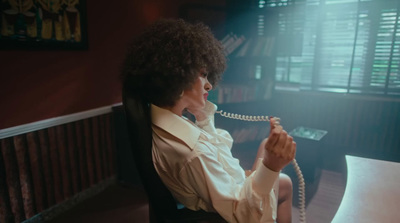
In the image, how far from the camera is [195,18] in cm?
304

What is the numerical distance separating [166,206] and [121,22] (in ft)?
6.12

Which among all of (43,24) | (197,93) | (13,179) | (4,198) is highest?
(43,24)

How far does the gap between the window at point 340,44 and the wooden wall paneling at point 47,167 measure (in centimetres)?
259

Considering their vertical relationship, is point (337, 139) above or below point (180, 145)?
below

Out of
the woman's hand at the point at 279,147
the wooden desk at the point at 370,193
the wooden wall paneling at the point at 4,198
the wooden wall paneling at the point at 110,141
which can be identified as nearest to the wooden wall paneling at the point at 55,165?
the wooden wall paneling at the point at 4,198

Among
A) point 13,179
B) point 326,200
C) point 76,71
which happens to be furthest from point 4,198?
point 326,200

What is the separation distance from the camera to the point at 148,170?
88 cm

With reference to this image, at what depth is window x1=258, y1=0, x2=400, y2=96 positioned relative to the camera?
297cm

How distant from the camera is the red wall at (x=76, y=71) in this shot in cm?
166

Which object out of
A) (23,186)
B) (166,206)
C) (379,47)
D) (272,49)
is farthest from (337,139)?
(23,186)

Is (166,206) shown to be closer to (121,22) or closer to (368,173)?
(368,173)

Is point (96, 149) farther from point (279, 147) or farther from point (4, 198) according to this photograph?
point (279, 147)

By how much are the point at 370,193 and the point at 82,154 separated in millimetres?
1964

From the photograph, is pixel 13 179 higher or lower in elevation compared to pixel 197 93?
lower
